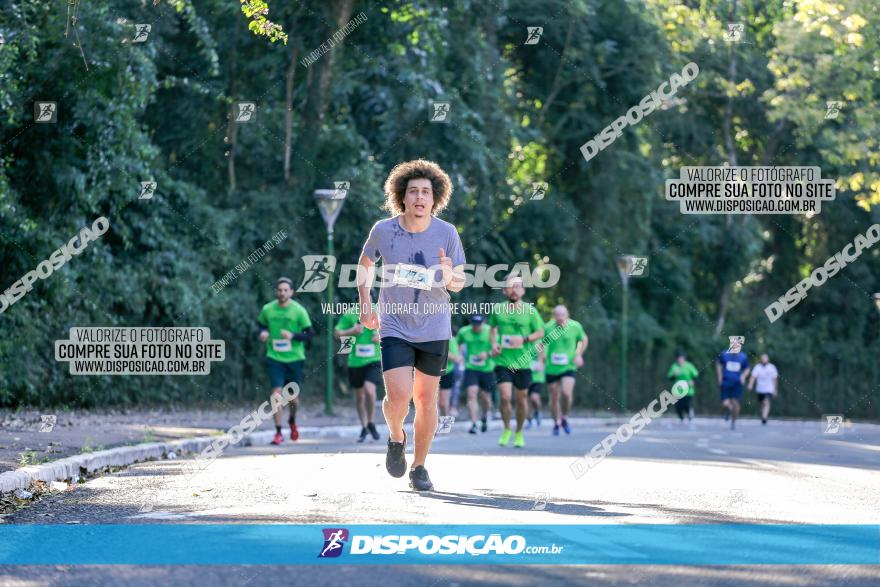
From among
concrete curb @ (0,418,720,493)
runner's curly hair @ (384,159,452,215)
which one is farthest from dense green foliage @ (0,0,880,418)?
runner's curly hair @ (384,159,452,215)

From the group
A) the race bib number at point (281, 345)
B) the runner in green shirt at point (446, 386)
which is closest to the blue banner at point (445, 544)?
the race bib number at point (281, 345)

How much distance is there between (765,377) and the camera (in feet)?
106

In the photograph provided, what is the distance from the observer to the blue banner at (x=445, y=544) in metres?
6.68

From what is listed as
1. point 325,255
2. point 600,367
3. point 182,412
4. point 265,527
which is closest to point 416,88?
point 325,255

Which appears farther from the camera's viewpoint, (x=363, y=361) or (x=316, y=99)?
(x=316, y=99)

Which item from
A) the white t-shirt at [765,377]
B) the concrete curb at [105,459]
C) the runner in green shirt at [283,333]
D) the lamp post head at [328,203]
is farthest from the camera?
the white t-shirt at [765,377]

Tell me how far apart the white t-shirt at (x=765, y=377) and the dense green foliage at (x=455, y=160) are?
16.6 feet

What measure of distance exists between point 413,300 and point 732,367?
72.0 feet

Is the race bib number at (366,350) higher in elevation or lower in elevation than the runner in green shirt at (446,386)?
higher

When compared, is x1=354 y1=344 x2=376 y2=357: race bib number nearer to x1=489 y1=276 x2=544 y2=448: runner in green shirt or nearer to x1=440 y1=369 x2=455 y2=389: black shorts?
x1=489 y1=276 x2=544 y2=448: runner in green shirt

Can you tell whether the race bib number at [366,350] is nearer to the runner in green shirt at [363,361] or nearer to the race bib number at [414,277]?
the runner in green shirt at [363,361]

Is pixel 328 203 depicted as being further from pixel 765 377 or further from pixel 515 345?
pixel 765 377

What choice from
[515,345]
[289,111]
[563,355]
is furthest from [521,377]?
[289,111]

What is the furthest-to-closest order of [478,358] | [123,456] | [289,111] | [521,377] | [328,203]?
[289,111]
[328,203]
[478,358]
[521,377]
[123,456]
